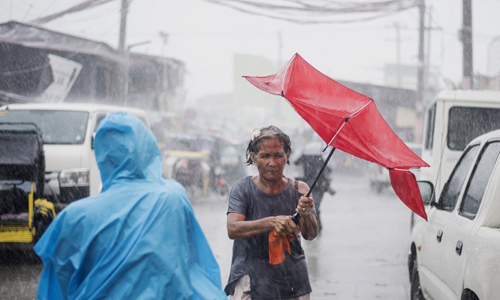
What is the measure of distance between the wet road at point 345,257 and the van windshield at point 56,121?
1861 mm

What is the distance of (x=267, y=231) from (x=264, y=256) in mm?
164

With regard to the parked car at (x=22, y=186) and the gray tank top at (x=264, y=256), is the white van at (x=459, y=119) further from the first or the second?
the gray tank top at (x=264, y=256)

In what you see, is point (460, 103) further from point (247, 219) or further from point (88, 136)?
point (247, 219)

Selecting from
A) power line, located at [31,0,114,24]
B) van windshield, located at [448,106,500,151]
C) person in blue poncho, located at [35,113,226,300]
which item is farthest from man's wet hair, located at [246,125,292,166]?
power line, located at [31,0,114,24]

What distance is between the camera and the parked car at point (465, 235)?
3926 millimetres

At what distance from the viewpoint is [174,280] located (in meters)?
3.03

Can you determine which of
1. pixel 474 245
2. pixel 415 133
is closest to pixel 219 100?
pixel 415 133

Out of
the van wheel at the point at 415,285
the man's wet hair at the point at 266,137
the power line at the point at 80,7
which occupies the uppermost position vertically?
the power line at the point at 80,7

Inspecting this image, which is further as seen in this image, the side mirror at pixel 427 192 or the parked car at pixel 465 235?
the side mirror at pixel 427 192

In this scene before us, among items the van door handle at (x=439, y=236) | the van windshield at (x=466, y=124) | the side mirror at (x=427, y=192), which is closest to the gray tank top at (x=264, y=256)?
the van door handle at (x=439, y=236)

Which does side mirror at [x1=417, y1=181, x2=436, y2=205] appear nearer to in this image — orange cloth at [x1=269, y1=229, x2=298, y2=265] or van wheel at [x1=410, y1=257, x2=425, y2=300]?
van wheel at [x1=410, y1=257, x2=425, y2=300]

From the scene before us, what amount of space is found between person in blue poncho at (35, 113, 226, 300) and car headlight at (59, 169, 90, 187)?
23.1 ft

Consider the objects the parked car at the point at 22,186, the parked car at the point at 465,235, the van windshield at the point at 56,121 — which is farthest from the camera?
the van windshield at the point at 56,121

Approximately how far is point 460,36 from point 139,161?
15129 mm
